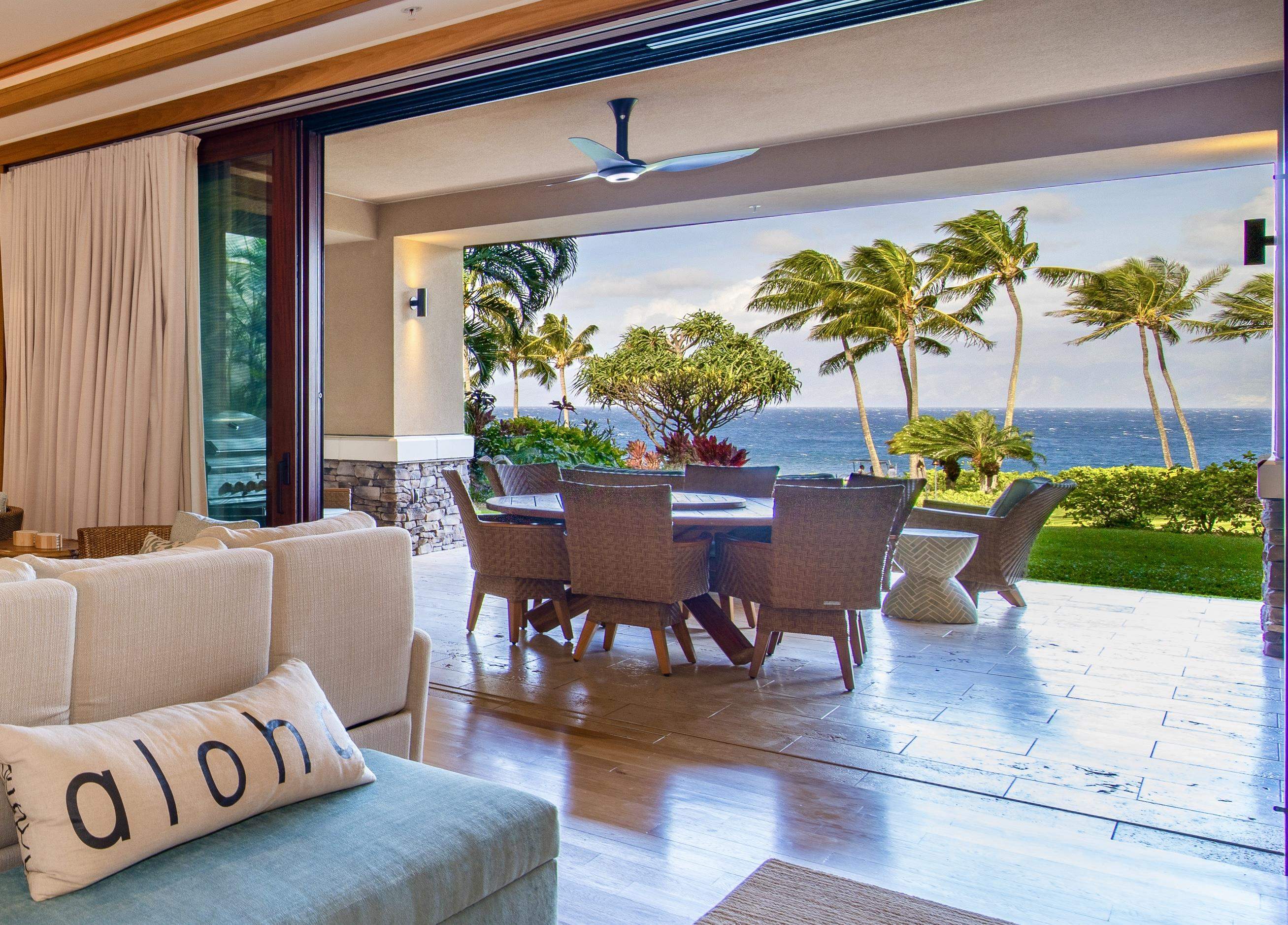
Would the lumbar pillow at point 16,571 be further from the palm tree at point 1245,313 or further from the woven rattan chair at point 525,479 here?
the palm tree at point 1245,313

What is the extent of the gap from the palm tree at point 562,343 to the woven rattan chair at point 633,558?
16199 millimetres

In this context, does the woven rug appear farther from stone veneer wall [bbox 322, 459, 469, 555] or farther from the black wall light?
stone veneer wall [bbox 322, 459, 469, 555]

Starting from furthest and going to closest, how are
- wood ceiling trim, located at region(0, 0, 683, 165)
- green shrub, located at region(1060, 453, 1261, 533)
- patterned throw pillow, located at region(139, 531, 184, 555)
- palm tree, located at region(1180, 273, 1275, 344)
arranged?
1. palm tree, located at region(1180, 273, 1275, 344)
2. green shrub, located at region(1060, 453, 1261, 533)
3. wood ceiling trim, located at region(0, 0, 683, 165)
4. patterned throw pillow, located at region(139, 531, 184, 555)

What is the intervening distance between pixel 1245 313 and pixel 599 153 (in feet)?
39.7

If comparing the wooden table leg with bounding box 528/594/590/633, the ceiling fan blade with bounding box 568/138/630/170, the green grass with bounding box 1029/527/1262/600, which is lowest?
the green grass with bounding box 1029/527/1262/600

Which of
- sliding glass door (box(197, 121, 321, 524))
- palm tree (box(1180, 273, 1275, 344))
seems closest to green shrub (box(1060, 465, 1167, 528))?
palm tree (box(1180, 273, 1275, 344))

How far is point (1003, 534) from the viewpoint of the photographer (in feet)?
18.7

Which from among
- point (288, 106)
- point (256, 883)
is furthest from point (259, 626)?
point (288, 106)

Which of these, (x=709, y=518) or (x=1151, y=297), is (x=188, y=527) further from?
(x=1151, y=297)

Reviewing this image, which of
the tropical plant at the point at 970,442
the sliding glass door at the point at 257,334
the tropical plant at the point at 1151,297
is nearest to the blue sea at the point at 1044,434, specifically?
the tropical plant at the point at 970,442

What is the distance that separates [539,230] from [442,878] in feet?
20.2

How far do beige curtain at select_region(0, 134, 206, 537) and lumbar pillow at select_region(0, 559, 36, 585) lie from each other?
2651 mm

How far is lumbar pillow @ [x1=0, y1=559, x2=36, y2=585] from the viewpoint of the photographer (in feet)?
6.17

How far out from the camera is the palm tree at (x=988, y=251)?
14.2 metres
